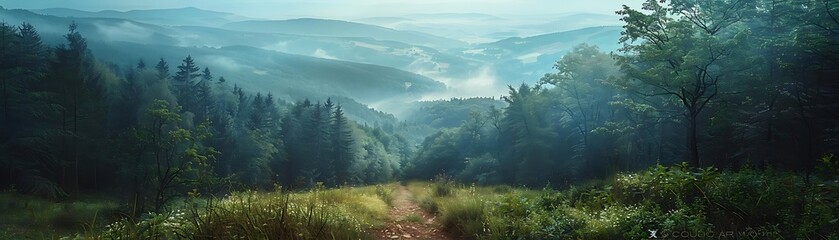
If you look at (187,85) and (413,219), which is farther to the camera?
(187,85)

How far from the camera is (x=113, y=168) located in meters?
44.7

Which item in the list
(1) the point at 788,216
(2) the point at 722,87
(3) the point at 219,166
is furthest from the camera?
(3) the point at 219,166

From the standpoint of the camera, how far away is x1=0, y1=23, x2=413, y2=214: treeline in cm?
3158

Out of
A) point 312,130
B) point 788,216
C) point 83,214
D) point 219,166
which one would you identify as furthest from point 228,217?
point 312,130

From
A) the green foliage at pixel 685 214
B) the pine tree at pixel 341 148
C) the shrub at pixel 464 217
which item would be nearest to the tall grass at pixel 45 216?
the shrub at pixel 464 217

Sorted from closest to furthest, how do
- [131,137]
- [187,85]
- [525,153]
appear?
[131,137] < [525,153] < [187,85]

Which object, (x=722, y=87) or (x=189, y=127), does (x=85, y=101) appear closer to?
(x=189, y=127)

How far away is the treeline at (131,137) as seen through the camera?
1243 inches

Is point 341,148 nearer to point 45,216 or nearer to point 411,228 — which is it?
point 45,216

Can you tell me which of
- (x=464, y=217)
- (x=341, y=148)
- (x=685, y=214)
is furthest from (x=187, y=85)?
(x=685, y=214)

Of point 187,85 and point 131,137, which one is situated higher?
point 187,85

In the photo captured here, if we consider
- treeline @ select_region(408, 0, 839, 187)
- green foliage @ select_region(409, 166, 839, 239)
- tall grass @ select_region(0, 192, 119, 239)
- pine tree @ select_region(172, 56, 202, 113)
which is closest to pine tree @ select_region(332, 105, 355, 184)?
pine tree @ select_region(172, 56, 202, 113)

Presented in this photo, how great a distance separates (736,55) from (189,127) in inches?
1694

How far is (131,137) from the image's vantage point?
29.4m
